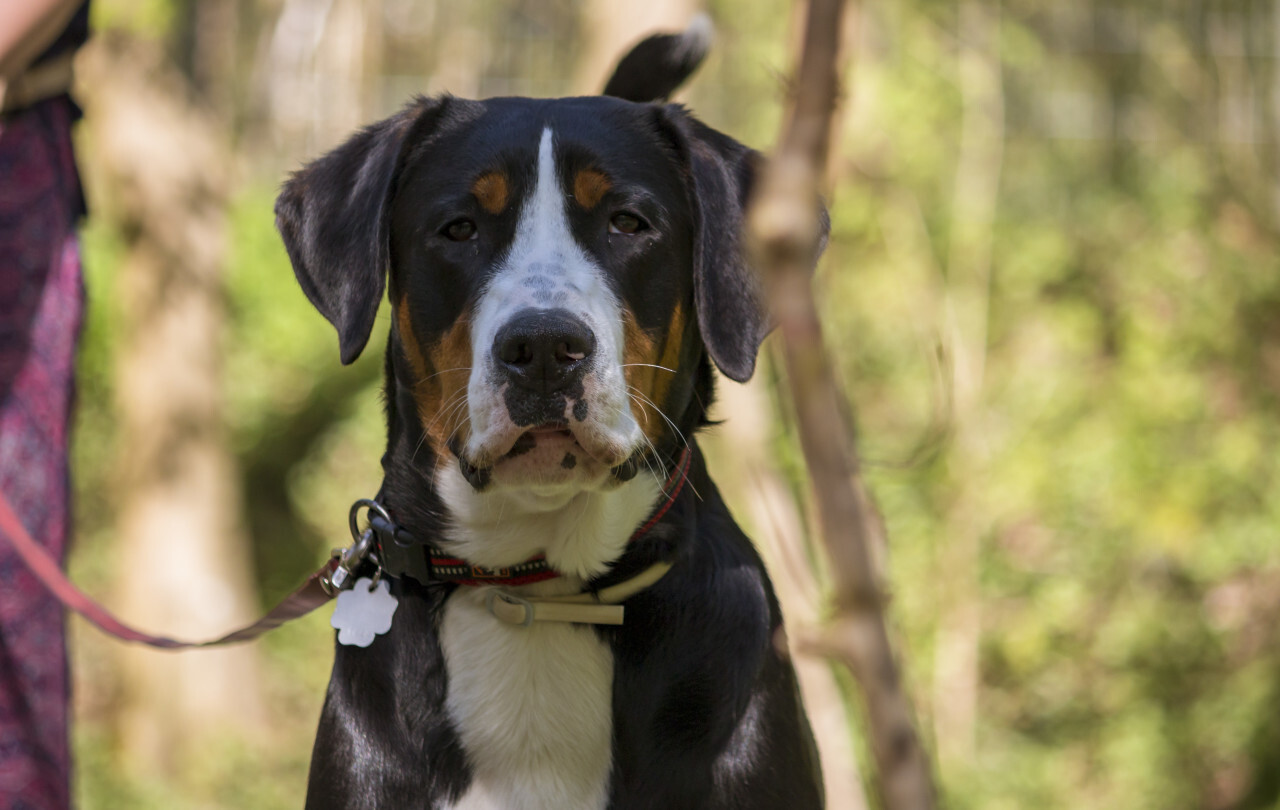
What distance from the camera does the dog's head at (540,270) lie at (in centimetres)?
218

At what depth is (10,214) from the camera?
2.79 m

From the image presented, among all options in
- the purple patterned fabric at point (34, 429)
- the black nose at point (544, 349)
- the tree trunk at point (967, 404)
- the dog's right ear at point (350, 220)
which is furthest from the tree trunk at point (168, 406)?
the black nose at point (544, 349)

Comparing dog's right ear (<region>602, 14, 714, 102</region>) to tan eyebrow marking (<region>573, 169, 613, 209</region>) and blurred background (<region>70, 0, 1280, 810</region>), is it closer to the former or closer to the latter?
tan eyebrow marking (<region>573, 169, 613, 209</region>)

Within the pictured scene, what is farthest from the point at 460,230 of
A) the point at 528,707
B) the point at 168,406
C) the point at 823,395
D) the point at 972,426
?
the point at 168,406

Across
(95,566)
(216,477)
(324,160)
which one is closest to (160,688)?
(216,477)

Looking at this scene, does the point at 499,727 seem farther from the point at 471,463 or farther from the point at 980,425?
the point at 980,425

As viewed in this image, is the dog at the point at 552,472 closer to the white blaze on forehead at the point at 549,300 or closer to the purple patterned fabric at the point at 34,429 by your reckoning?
the white blaze on forehead at the point at 549,300

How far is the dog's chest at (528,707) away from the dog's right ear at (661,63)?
1364 mm

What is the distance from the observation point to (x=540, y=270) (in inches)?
88.9

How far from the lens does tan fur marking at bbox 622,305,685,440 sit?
2283 mm

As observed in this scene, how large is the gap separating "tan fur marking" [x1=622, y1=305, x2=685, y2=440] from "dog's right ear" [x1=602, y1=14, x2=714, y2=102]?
883 mm

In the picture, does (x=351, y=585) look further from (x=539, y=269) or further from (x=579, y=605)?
(x=539, y=269)

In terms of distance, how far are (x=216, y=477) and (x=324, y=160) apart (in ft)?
16.4

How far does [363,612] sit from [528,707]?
1.06 feet
